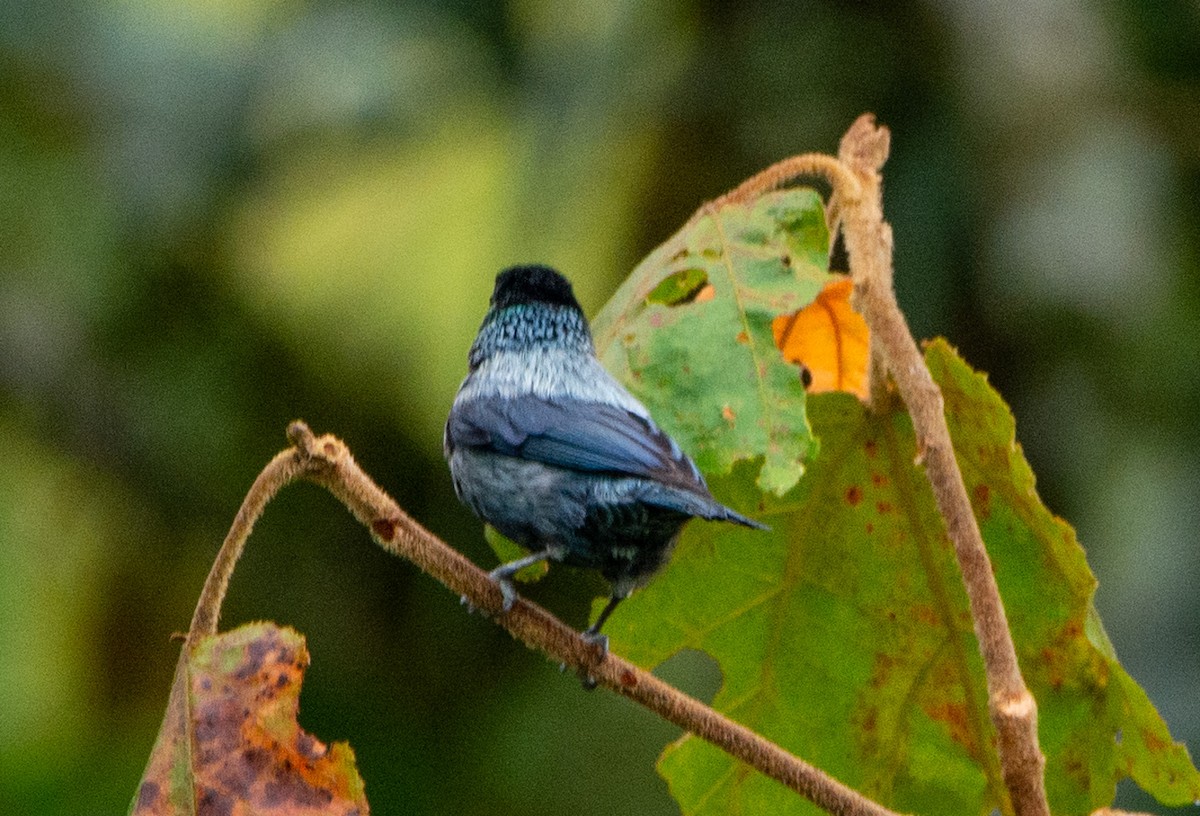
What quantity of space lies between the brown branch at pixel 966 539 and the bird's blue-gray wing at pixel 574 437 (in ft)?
1.35

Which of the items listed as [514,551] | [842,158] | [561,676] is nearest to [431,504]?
[561,676]

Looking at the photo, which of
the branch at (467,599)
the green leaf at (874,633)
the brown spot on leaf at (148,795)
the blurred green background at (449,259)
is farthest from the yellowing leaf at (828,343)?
the blurred green background at (449,259)

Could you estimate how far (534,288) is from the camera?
110 inches

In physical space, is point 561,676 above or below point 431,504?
below

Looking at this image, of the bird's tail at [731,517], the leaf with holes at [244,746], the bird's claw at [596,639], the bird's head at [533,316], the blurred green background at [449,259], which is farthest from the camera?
the blurred green background at [449,259]

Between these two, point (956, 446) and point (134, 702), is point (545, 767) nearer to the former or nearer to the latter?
point (134, 702)

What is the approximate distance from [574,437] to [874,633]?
0.66 meters

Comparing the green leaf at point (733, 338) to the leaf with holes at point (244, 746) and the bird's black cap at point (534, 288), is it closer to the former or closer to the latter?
the bird's black cap at point (534, 288)

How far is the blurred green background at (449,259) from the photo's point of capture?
5652mm

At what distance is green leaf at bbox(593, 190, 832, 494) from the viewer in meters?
2.27

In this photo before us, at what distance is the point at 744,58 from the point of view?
635cm

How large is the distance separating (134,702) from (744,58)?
12.3ft

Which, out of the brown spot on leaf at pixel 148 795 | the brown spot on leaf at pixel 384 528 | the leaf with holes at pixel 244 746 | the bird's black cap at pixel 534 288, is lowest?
the brown spot on leaf at pixel 148 795

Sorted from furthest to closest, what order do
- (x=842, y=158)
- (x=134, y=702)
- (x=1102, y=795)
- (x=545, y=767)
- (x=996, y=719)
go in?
(x=134, y=702) → (x=545, y=767) → (x=1102, y=795) → (x=842, y=158) → (x=996, y=719)
